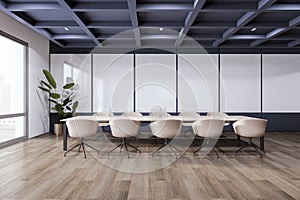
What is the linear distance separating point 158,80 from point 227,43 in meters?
2.27

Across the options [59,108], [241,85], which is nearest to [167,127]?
[59,108]

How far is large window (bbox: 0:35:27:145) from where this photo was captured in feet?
21.7

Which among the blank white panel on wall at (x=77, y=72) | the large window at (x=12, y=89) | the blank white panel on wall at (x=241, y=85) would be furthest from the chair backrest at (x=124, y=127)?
the blank white panel on wall at (x=241, y=85)

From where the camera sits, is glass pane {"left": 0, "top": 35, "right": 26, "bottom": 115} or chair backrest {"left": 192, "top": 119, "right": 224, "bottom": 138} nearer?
chair backrest {"left": 192, "top": 119, "right": 224, "bottom": 138}

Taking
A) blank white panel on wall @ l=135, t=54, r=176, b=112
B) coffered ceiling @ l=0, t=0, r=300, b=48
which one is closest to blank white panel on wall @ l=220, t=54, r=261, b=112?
coffered ceiling @ l=0, t=0, r=300, b=48

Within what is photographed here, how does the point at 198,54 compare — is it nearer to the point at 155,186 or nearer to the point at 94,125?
the point at 94,125

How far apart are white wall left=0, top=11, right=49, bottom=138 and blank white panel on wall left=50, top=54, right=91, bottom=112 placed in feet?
1.20

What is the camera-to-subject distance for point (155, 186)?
370 cm

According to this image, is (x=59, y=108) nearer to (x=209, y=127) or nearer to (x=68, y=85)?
(x=68, y=85)

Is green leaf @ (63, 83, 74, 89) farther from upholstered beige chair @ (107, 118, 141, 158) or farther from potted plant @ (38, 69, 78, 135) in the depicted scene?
upholstered beige chair @ (107, 118, 141, 158)

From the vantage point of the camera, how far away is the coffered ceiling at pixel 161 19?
5.35m

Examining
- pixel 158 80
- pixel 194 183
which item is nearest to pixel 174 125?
pixel 194 183

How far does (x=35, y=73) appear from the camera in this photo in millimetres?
8195

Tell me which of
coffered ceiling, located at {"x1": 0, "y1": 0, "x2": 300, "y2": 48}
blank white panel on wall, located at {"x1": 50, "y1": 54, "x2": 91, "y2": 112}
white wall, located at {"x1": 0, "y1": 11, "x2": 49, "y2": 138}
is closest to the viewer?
coffered ceiling, located at {"x1": 0, "y1": 0, "x2": 300, "y2": 48}
